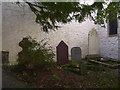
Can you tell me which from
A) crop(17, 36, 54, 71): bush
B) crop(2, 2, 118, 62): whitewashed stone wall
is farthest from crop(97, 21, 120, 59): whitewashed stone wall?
crop(17, 36, 54, 71): bush

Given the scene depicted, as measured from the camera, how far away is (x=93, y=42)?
9258 mm

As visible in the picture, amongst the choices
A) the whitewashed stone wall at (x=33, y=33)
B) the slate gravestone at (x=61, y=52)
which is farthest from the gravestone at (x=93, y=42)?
the slate gravestone at (x=61, y=52)

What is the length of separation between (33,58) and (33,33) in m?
3.69

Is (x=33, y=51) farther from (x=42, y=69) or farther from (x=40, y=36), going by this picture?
(x=40, y=36)

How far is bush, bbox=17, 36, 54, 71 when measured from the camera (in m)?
3.75

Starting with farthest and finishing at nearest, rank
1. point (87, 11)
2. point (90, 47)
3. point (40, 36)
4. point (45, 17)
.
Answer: point (90, 47), point (40, 36), point (45, 17), point (87, 11)

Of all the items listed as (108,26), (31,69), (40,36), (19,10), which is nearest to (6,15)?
(19,10)

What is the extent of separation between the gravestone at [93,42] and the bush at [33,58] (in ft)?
17.4

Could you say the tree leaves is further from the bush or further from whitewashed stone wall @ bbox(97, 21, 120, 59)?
whitewashed stone wall @ bbox(97, 21, 120, 59)

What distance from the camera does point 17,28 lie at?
22.6 ft

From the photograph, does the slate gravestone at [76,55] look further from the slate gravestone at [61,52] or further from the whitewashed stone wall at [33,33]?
the whitewashed stone wall at [33,33]

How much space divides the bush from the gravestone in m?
5.31

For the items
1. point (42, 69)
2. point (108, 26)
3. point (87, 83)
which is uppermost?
point (108, 26)

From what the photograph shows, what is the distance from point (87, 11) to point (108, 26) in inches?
245
